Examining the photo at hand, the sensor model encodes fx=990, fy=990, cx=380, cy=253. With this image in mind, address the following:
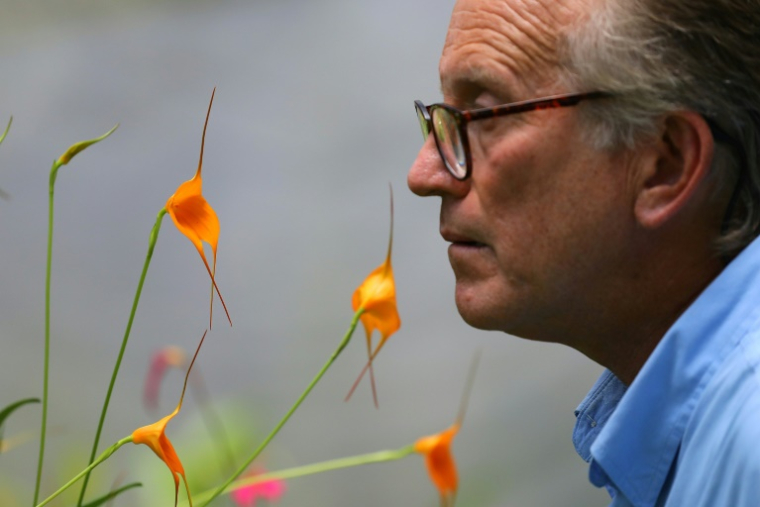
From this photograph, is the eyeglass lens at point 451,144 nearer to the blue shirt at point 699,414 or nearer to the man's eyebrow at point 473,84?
the man's eyebrow at point 473,84

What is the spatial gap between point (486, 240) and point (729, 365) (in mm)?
235

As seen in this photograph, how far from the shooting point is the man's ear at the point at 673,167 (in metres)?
0.80

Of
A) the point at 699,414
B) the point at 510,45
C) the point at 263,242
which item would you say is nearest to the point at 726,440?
the point at 699,414

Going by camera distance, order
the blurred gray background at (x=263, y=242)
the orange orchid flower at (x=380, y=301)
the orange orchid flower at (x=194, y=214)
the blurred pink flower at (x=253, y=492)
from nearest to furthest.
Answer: the orange orchid flower at (x=194, y=214) < the orange orchid flower at (x=380, y=301) < the blurred pink flower at (x=253, y=492) < the blurred gray background at (x=263, y=242)

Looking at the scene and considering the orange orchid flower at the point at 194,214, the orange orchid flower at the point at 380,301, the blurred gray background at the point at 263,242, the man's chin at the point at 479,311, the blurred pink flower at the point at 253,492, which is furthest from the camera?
the blurred gray background at the point at 263,242

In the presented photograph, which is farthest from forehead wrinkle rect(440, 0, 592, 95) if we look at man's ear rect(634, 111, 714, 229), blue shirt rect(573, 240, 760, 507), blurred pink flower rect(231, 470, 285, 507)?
blurred pink flower rect(231, 470, 285, 507)

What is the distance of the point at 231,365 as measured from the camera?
2723 millimetres

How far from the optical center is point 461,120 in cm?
85

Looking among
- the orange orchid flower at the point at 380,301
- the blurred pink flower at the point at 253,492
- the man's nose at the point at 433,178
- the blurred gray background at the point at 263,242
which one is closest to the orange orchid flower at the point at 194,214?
the orange orchid flower at the point at 380,301

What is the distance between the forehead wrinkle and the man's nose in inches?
2.6

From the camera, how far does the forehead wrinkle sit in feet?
2.72

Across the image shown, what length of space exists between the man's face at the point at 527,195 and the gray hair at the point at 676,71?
0.02 metres

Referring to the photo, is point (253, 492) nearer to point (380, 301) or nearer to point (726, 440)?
point (380, 301)

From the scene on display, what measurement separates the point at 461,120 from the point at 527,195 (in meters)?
0.09
